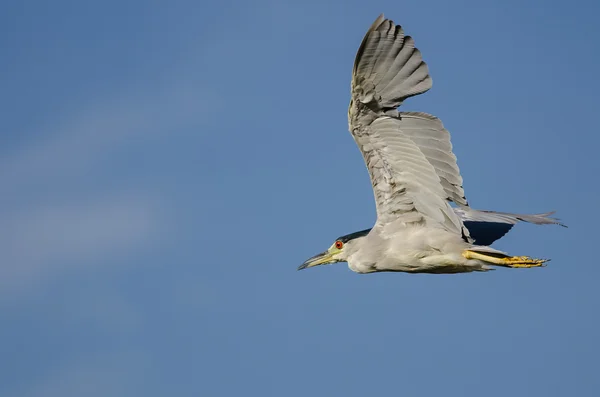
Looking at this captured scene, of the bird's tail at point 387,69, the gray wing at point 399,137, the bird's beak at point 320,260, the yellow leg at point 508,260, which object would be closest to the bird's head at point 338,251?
the bird's beak at point 320,260

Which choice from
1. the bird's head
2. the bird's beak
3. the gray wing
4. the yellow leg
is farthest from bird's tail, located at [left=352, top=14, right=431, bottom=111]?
the bird's beak

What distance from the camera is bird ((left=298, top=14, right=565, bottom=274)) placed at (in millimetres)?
10516

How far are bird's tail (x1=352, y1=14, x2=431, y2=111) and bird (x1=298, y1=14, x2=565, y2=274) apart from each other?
11 millimetres

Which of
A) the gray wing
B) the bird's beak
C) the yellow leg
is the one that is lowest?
the yellow leg

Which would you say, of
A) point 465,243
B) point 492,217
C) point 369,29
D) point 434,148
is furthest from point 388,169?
point 492,217

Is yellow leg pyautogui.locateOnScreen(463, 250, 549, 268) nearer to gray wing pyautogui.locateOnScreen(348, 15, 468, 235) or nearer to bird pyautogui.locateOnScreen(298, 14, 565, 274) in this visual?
bird pyautogui.locateOnScreen(298, 14, 565, 274)

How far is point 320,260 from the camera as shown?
13586mm

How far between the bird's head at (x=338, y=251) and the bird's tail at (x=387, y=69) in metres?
2.44

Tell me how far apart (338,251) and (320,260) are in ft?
1.64

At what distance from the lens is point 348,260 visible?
509 inches

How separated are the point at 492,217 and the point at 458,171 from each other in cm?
331

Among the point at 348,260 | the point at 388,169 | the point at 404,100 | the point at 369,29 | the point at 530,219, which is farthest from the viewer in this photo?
the point at 530,219

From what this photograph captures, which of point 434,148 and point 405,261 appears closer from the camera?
point 434,148

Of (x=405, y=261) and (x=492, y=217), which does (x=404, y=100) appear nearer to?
(x=405, y=261)
